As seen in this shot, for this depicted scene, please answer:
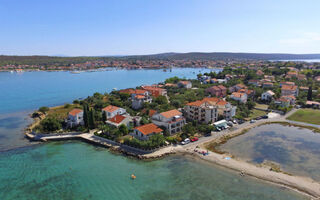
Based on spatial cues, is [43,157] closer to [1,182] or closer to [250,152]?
[1,182]

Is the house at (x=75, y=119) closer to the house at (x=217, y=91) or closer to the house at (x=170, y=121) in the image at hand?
the house at (x=170, y=121)

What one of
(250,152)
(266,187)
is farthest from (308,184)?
(250,152)

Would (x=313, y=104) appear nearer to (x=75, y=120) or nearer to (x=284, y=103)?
(x=284, y=103)

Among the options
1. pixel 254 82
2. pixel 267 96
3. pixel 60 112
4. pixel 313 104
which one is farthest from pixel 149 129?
pixel 254 82

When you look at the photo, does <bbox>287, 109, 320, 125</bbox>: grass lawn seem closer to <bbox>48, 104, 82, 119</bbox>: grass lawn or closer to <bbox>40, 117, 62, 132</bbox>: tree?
<bbox>40, 117, 62, 132</bbox>: tree

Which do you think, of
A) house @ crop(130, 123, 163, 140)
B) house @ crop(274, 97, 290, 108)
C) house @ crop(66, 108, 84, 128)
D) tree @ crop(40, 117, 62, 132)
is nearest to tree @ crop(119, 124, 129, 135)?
house @ crop(130, 123, 163, 140)

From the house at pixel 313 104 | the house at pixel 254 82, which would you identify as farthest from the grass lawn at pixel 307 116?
the house at pixel 254 82
